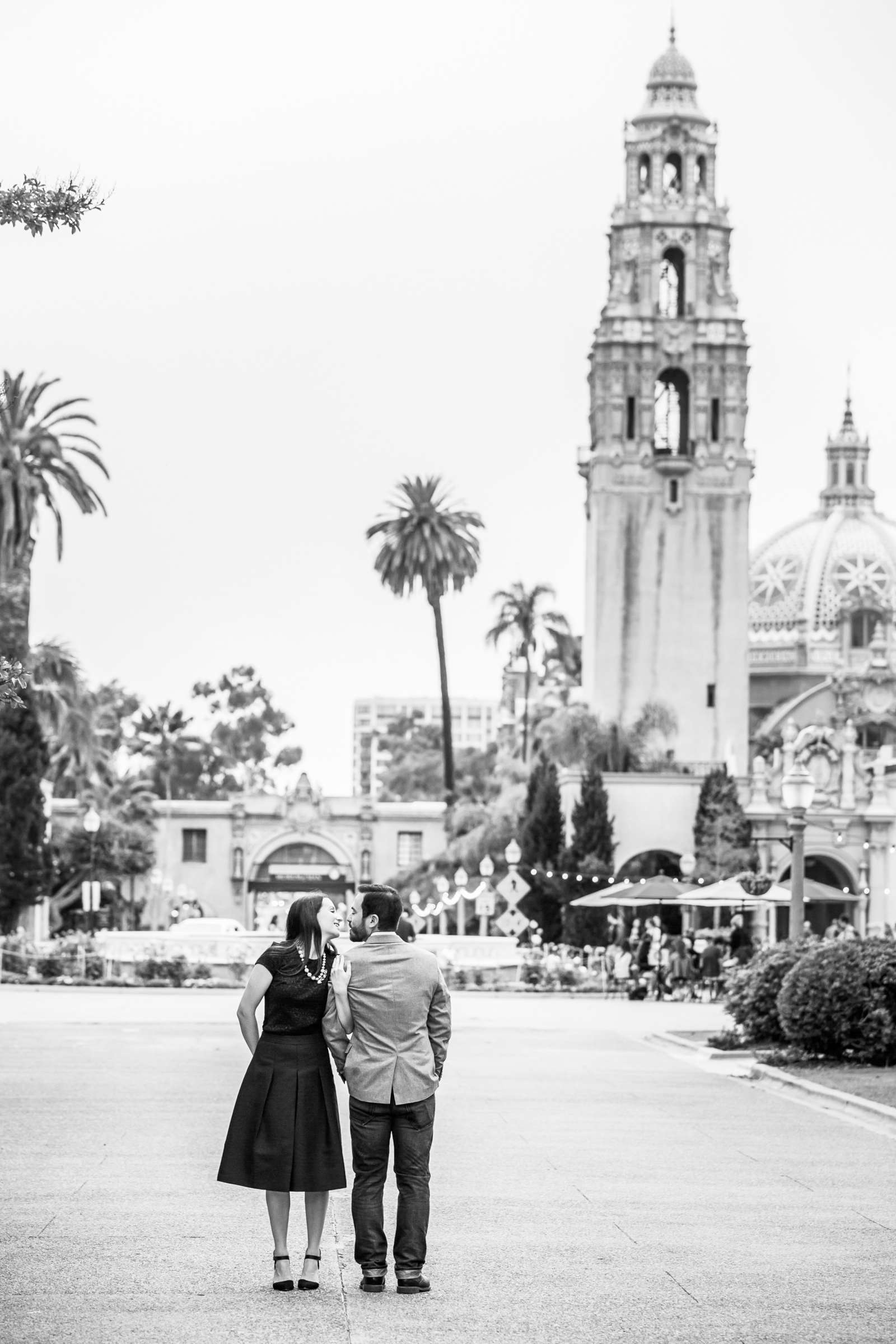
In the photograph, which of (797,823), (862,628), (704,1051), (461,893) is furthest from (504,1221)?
(862,628)

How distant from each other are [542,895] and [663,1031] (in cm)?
4250

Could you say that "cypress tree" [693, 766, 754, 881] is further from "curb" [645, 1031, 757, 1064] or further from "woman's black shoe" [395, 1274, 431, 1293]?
"woman's black shoe" [395, 1274, 431, 1293]

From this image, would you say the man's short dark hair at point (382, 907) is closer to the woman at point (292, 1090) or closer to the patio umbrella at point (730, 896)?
the woman at point (292, 1090)

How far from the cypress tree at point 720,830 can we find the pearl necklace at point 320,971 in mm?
62821

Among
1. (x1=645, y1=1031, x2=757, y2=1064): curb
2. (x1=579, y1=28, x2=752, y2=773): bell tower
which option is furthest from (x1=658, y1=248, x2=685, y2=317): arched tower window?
(x1=645, y1=1031, x2=757, y2=1064): curb

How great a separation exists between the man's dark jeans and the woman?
0.12 m

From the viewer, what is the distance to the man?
1010 centimetres

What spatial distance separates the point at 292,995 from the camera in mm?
10125

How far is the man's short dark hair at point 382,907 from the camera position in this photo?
10516mm

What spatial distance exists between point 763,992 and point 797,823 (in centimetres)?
239

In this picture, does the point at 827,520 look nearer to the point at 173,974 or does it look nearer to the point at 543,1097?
the point at 173,974

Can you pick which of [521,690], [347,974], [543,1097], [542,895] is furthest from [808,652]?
[347,974]

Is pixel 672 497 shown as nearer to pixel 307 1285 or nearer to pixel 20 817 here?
pixel 20 817

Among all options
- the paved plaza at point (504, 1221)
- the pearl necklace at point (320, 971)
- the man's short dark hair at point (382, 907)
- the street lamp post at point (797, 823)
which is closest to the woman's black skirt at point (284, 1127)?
the pearl necklace at point (320, 971)
